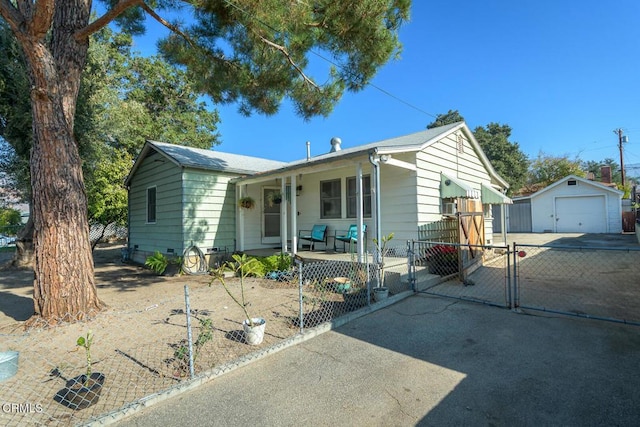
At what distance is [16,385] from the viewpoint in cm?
304

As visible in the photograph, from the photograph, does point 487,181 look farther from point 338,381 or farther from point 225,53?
point 338,381

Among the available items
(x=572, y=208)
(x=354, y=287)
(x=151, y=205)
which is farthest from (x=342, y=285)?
(x=572, y=208)

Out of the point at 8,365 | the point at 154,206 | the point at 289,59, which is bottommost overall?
the point at 8,365

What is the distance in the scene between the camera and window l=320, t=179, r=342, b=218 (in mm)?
9242

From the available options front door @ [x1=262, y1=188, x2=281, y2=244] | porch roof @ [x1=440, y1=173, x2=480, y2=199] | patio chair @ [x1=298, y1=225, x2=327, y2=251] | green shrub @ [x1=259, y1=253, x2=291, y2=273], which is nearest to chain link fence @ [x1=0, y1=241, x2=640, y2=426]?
green shrub @ [x1=259, y1=253, x2=291, y2=273]

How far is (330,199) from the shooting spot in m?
9.45

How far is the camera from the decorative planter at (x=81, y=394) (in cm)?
259

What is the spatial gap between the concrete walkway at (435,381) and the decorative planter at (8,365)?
1747mm

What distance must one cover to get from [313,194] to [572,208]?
18.1 meters

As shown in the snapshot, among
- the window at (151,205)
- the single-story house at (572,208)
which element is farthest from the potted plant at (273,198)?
the single-story house at (572,208)

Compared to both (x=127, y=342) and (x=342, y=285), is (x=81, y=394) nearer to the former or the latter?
(x=127, y=342)

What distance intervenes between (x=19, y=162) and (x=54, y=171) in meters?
8.17

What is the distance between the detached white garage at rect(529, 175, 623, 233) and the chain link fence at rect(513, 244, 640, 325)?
1011cm

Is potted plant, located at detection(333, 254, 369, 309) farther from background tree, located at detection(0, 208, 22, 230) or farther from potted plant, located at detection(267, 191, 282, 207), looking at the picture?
background tree, located at detection(0, 208, 22, 230)
